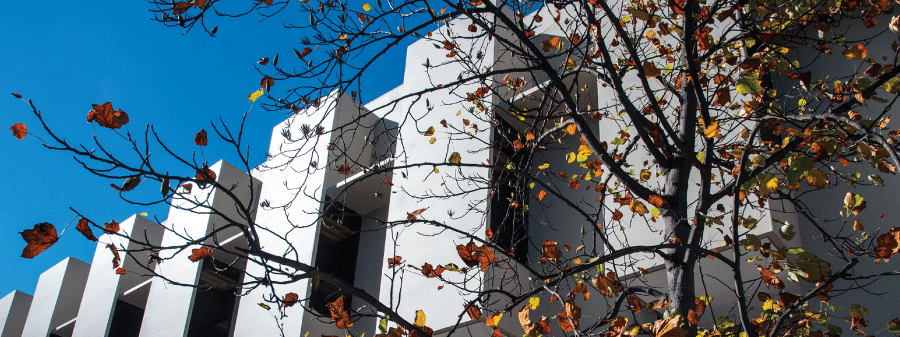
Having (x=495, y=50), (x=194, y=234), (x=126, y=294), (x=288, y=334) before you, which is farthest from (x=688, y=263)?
(x=126, y=294)

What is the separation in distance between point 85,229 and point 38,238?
26cm

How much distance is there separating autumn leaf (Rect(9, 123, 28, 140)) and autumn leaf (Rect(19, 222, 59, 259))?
0.47 meters

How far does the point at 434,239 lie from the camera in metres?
5.85

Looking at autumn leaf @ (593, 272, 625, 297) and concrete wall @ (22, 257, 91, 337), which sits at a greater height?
concrete wall @ (22, 257, 91, 337)

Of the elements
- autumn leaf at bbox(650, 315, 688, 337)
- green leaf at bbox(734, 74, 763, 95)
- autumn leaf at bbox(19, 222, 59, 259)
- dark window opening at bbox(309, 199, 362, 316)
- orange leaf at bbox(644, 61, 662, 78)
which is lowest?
autumn leaf at bbox(650, 315, 688, 337)

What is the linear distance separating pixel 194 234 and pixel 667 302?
831cm

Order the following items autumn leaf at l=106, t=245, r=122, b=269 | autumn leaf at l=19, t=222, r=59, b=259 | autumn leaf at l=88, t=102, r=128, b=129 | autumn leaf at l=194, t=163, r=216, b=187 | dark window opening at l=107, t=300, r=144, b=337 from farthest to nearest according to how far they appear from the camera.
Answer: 1. dark window opening at l=107, t=300, r=144, b=337
2. autumn leaf at l=106, t=245, r=122, b=269
3. autumn leaf at l=88, t=102, r=128, b=129
4. autumn leaf at l=194, t=163, r=216, b=187
5. autumn leaf at l=19, t=222, r=59, b=259

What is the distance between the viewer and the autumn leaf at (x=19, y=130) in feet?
7.28

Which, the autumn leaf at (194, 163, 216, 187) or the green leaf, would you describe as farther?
the green leaf

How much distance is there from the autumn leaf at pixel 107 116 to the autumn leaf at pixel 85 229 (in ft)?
1.13

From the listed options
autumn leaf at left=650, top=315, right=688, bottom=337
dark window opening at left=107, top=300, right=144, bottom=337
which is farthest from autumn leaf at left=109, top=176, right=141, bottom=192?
dark window opening at left=107, top=300, right=144, bottom=337

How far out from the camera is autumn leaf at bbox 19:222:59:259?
1.93 metres

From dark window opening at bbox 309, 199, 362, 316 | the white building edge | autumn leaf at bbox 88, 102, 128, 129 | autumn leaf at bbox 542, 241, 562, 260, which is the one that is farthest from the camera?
dark window opening at bbox 309, 199, 362, 316

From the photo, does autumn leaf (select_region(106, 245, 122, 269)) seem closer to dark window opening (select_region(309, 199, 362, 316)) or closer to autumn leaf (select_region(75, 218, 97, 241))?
autumn leaf (select_region(75, 218, 97, 241))
